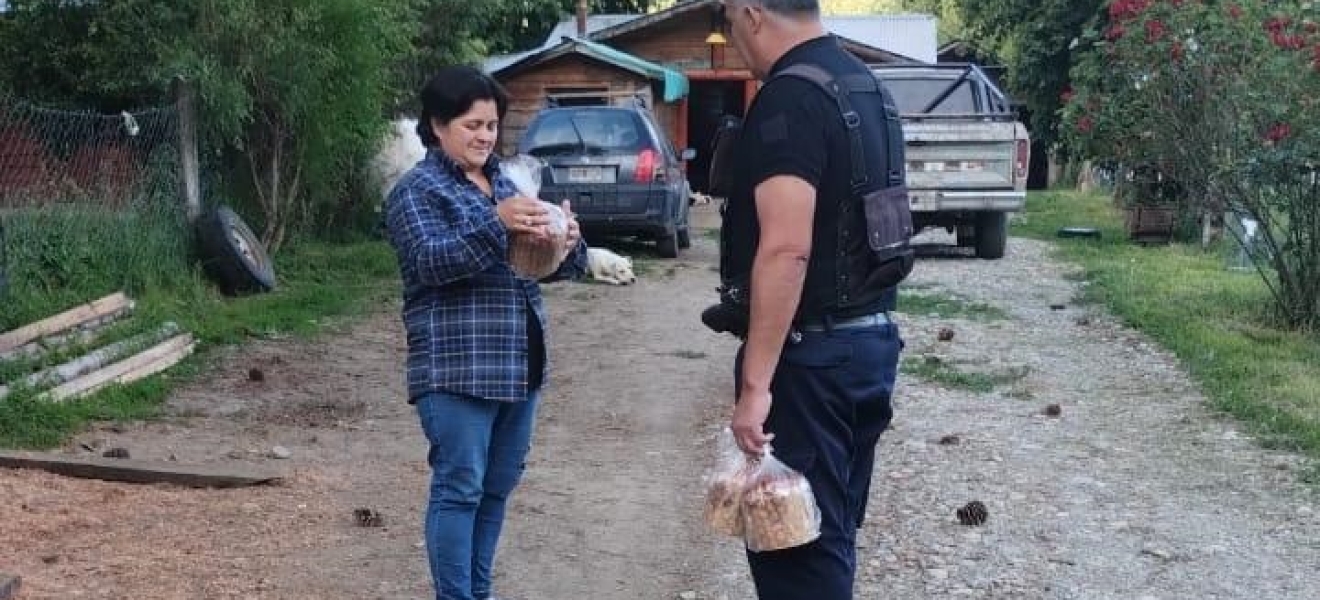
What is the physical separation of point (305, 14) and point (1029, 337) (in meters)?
5.89

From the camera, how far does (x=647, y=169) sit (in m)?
13.9

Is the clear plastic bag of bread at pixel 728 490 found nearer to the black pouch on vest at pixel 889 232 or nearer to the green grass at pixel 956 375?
the black pouch on vest at pixel 889 232

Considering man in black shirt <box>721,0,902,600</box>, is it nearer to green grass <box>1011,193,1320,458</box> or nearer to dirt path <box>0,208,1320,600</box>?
dirt path <box>0,208,1320,600</box>

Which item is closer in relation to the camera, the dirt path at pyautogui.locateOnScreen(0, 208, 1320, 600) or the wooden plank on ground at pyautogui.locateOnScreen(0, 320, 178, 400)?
the dirt path at pyautogui.locateOnScreen(0, 208, 1320, 600)

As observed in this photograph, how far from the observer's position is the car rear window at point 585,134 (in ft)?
46.0

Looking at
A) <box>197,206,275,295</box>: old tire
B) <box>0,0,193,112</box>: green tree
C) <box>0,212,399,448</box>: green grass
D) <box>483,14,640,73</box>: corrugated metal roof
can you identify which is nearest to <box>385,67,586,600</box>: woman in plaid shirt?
<box>0,212,399,448</box>: green grass

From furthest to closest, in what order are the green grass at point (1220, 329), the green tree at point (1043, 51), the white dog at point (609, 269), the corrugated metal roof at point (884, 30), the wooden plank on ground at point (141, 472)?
1. the corrugated metal roof at point (884, 30)
2. the green tree at point (1043, 51)
3. the white dog at point (609, 269)
4. the green grass at point (1220, 329)
5. the wooden plank on ground at point (141, 472)

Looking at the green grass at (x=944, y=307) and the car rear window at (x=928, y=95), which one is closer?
the green grass at (x=944, y=307)

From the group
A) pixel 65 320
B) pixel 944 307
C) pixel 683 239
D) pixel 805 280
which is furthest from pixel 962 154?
pixel 805 280

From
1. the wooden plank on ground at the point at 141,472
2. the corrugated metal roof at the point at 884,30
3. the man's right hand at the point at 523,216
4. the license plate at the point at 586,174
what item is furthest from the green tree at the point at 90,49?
the corrugated metal roof at the point at 884,30

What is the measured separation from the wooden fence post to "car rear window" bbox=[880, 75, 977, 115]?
8.13 m

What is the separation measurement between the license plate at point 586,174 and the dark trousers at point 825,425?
10585 mm

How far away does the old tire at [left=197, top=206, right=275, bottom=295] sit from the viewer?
10.5 m

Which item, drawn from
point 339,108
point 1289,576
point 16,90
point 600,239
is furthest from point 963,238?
point 1289,576
